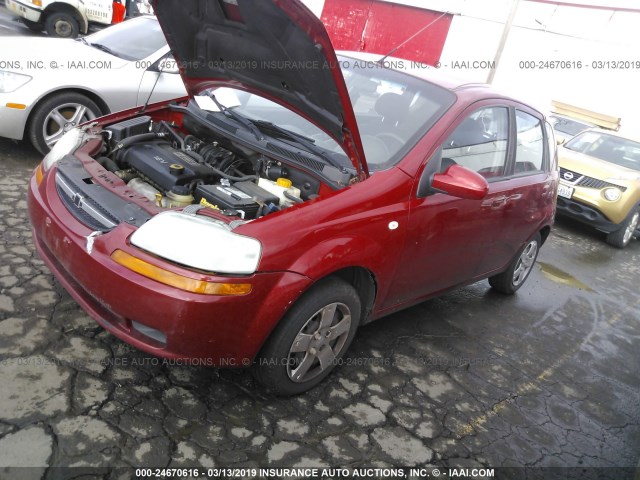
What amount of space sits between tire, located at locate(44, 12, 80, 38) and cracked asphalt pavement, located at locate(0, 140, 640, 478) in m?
8.27

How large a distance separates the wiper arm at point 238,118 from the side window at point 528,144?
188cm

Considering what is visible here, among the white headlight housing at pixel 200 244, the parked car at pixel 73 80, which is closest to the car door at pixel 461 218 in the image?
the white headlight housing at pixel 200 244

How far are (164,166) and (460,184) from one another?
164 centimetres

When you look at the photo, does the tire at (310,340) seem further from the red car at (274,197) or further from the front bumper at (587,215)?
the front bumper at (587,215)

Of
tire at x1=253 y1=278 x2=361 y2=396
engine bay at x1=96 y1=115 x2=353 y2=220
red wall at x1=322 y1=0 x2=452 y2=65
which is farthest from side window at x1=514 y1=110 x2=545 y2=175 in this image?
red wall at x1=322 y1=0 x2=452 y2=65

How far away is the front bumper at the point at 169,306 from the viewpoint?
2.16 metres

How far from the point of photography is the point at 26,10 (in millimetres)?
10625

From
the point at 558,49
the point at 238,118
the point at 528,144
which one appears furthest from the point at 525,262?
the point at 558,49

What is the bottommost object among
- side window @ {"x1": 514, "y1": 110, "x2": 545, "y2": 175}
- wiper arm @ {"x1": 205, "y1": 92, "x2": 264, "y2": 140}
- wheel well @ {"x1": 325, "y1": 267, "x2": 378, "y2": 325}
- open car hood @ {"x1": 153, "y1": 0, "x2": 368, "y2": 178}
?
wheel well @ {"x1": 325, "y1": 267, "x2": 378, "y2": 325}

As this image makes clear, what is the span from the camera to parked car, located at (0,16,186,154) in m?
4.71

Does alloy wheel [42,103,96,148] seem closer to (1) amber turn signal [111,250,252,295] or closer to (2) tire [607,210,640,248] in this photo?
(1) amber turn signal [111,250,252,295]

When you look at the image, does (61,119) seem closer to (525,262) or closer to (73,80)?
(73,80)

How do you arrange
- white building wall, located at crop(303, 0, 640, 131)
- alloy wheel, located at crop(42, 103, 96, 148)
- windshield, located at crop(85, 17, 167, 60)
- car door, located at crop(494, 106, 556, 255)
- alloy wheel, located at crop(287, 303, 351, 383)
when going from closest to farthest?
alloy wheel, located at crop(287, 303, 351, 383)
car door, located at crop(494, 106, 556, 255)
alloy wheel, located at crop(42, 103, 96, 148)
windshield, located at crop(85, 17, 167, 60)
white building wall, located at crop(303, 0, 640, 131)

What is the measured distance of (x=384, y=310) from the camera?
3092mm
